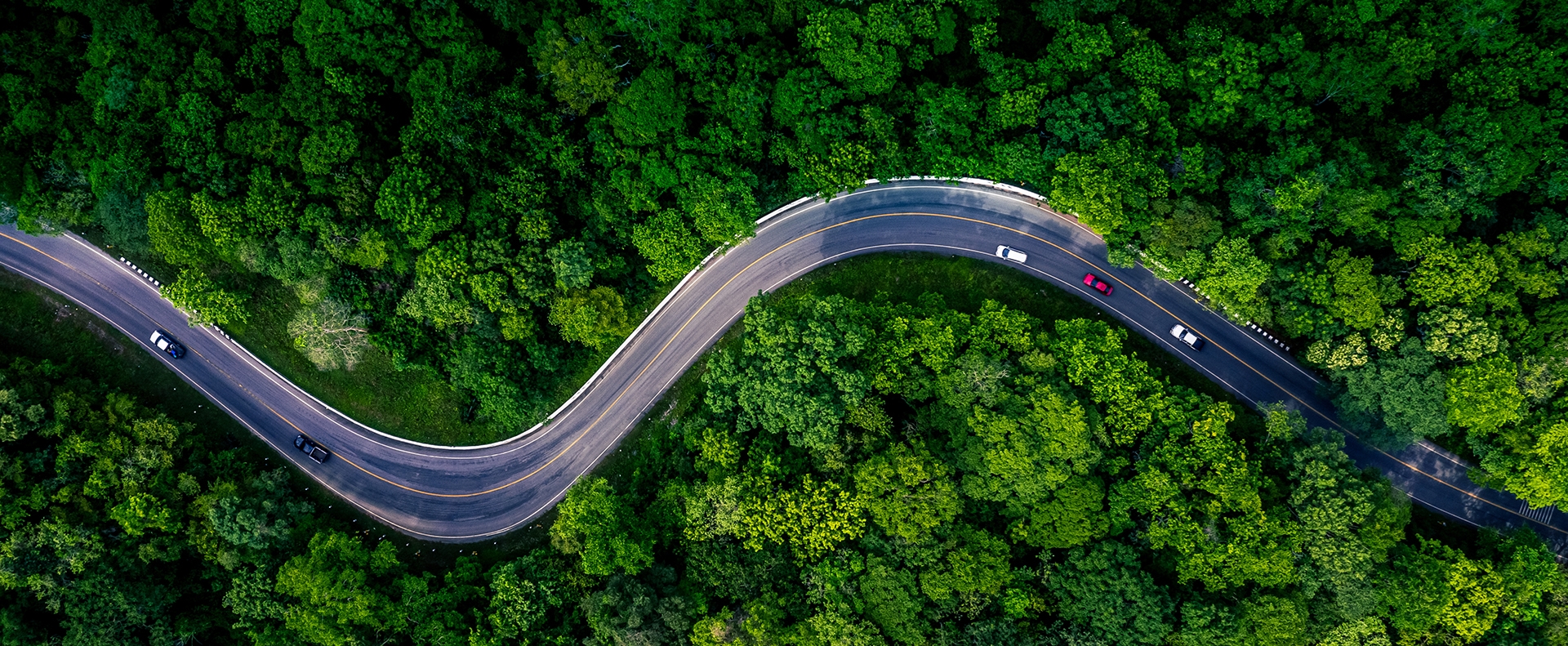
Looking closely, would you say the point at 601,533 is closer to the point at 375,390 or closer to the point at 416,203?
the point at 375,390

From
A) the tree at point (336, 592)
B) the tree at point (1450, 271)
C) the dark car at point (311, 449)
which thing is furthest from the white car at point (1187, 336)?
the dark car at point (311, 449)

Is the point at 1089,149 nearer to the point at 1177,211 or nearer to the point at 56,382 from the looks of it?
the point at 1177,211

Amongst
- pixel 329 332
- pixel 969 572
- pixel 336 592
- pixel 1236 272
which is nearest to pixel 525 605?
pixel 336 592

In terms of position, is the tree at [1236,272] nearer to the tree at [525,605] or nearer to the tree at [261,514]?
the tree at [525,605]

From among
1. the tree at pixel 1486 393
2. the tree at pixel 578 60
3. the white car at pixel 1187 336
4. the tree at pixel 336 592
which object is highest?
the tree at pixel 578 60

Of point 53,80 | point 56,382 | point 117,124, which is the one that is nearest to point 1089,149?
point 117,124

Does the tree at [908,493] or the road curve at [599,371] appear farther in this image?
the road curve at [599,371]
